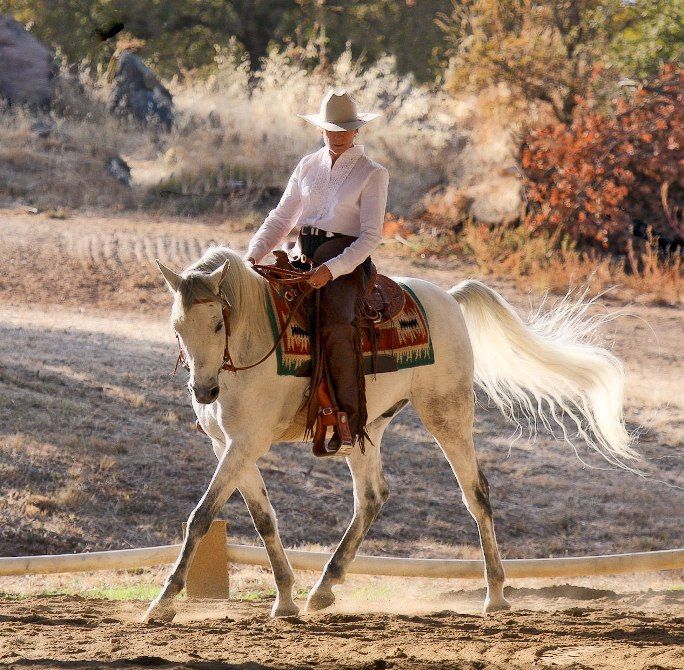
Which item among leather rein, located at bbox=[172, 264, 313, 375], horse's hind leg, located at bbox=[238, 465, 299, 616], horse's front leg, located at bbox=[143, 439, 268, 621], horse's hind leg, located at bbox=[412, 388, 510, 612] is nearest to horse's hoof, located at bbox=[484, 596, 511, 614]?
horse's hind leg, located at bbox=[412, 388, 510, 612]

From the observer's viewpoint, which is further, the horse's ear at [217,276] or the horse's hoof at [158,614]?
the horse's hoof at [158,614]

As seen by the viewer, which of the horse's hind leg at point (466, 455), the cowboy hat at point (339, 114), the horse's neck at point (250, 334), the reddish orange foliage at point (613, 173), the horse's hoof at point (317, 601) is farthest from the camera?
the reddish orange foliage at point (613, 173)

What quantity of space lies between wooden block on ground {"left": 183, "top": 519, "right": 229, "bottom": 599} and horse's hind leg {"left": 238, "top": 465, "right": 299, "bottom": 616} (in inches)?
27.8

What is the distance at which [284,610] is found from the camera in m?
6.27

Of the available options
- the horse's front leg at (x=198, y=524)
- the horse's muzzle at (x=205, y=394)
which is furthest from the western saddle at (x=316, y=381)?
the horse's muzzle at (x=205, y=394)

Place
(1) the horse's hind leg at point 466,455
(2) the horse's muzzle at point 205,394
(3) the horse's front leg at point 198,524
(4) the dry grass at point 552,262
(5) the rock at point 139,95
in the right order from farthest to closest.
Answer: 1. (5) the rock at point 139,95
2. (4) the dry grass at point 552,262
3. (1) the horse's hind leg at point 466,455
4. (3) the horse's front leg at point 198,524
5. (2) the horse's muzzle at point 205,394

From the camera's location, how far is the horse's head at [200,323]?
5.34 metres

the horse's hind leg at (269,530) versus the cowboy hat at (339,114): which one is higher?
the cowboy hat at (339,114)

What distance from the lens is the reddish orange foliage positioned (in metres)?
17.2

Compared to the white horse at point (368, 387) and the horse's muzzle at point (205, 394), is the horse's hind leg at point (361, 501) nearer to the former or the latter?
the white horse at point (368, 387)

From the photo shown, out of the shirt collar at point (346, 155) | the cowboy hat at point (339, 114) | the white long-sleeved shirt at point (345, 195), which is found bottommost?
the white long-sleeved shirt at point (345, 195)

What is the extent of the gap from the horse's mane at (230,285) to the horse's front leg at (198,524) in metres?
0.66

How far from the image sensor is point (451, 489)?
10336mm

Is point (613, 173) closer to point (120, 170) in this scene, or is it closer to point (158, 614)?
point (120, 170)
